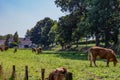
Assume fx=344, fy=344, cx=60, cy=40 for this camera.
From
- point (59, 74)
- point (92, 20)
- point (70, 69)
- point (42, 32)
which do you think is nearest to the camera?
point (59, 74)

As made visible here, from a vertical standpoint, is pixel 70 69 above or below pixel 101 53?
below

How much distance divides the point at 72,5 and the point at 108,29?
15.6 m

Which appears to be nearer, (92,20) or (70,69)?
(70,69)

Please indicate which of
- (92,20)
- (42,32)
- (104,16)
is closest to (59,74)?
(104,16)

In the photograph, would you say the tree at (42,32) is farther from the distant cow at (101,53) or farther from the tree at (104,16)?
the distant cow at (101,53)

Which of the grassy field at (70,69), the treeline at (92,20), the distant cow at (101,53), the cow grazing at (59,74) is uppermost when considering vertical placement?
the treeline at (92,20)

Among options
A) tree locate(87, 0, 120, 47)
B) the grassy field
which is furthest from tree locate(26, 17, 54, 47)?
the grassy field

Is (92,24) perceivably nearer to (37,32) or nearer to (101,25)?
(101,25)

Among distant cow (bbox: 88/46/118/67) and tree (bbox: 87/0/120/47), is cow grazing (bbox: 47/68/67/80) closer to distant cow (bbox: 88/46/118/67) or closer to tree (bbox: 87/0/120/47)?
distant cow (bbox: 88/46/118/67)

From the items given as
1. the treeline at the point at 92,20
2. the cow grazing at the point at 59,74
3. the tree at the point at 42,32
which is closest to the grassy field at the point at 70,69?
the cow grazing at the point at 59,74

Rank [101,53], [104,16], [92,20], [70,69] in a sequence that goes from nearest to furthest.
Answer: [70,69]
[101,53]
[104,16]
[92,20]

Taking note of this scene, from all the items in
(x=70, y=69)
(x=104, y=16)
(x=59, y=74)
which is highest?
(x=104, y=16)

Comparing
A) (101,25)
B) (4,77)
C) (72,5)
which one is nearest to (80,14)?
(72,5)

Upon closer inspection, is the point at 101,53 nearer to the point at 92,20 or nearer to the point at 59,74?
the point at 59,74
